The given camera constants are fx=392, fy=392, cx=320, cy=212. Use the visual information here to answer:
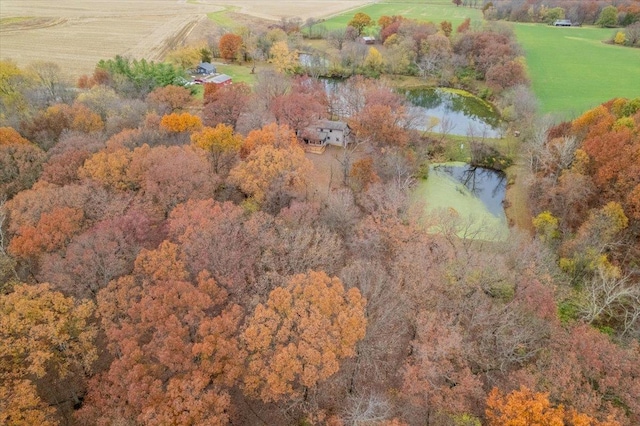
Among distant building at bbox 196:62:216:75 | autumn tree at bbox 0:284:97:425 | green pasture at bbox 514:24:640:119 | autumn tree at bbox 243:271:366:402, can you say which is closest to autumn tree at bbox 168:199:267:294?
autumn tree at bbox 243:271:366:402

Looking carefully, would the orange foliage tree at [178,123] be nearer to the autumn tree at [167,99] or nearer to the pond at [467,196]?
the autumn tree at [167,99]

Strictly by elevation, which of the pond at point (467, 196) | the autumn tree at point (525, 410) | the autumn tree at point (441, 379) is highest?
the autumn tree at point (525, 410)

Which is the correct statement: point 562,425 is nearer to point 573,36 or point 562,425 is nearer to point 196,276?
point 196,276

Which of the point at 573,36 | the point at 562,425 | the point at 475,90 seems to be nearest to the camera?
the point at 562,425

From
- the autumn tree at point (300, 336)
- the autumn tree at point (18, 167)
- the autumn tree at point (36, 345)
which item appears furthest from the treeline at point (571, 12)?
the autumn tree at point (36, 345)

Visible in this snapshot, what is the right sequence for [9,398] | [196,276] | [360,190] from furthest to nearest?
[360,190] < [196,276] < [9,398]

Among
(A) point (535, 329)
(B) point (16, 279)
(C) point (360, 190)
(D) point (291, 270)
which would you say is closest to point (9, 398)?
(B) point (16, 279)
